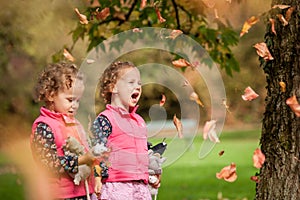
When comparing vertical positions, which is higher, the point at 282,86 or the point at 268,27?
the point at 268,27

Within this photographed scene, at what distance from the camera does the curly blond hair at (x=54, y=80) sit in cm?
392

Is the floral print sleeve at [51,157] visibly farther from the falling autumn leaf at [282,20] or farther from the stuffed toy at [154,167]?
the falling autumn leaf at [282,20]

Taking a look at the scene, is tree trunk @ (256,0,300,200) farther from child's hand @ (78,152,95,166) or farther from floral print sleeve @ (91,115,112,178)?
child's hand @ (78,152,95,166)

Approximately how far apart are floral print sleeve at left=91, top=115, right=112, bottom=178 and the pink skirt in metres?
0.07

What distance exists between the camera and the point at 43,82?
3951 mm

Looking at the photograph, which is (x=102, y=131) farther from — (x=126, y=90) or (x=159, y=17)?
(x=159, y=17)

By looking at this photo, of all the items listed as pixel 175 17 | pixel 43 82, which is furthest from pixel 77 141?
pixel 175 17

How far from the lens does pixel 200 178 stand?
1088cm

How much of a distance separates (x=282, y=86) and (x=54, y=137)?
146cm

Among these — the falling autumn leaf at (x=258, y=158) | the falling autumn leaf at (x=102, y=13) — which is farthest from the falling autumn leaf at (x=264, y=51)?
the falling autumn leaf at (x=102, y=13)

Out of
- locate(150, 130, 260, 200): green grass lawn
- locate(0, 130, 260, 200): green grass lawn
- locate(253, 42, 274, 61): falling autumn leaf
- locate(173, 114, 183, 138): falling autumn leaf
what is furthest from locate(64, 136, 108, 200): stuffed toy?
locate(150, 130, 260, 200): green grass lawn

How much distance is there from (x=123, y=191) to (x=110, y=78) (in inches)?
23.4

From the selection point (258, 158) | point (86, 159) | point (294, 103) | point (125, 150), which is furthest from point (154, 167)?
point (294, 103)

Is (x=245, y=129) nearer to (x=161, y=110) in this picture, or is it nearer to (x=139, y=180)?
(x=161, y=110)
